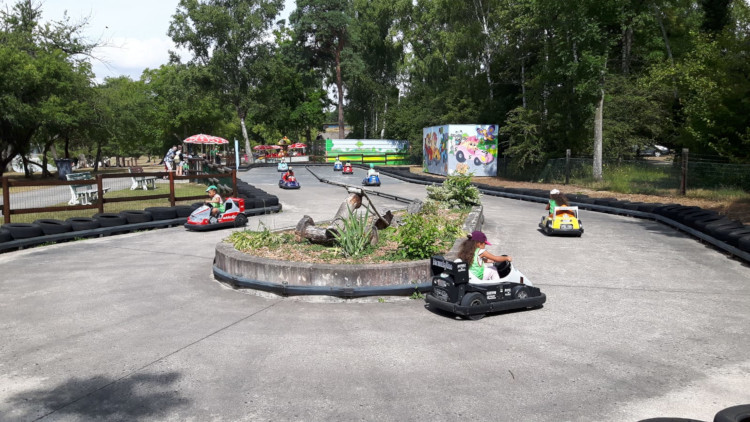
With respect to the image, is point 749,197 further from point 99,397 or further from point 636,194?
point 99,397

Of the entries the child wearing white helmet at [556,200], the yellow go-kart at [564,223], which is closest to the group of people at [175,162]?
the child wearing white helmet at [556,200]

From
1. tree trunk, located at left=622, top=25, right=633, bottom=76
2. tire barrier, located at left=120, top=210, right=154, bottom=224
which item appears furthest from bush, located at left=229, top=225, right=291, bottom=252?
tree trunk, located at left=622, top=25, right=633, bottom=76

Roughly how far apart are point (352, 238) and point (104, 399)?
5.05 m

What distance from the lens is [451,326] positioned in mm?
6699

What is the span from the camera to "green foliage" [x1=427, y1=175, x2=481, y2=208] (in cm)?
1664

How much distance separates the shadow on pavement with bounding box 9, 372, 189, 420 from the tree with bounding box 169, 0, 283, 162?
58730mm

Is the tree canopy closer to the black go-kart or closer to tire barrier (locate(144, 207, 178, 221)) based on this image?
the black go-kart

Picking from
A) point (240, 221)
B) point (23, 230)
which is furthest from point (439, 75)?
point (23, 230)

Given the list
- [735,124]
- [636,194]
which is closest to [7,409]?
[636,194]

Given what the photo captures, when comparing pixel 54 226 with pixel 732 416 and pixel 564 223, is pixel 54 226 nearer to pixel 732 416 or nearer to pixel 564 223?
pixel 564 223

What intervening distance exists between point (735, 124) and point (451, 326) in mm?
21656

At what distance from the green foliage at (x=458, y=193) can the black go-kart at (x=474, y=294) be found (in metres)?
9.21

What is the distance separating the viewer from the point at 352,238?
30.1 feet

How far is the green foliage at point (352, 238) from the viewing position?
9.04 m
